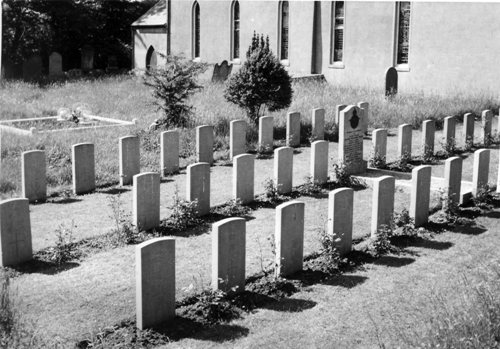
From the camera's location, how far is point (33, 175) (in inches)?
448

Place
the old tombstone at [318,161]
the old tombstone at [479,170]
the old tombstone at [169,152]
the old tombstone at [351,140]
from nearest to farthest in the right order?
the old tombstone at [479,170] → the old tombstone at [318,161] → the old tombstone at [351,140] → the old tombstone at [169,152]

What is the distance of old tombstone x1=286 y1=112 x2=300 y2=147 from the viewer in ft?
53.1

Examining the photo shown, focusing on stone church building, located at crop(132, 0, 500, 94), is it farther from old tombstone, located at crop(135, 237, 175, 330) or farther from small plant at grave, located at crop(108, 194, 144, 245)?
old tombstone, located at crop(135, 237, 175, 330)

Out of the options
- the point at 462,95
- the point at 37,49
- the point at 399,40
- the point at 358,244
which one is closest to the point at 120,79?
the point at 37,49

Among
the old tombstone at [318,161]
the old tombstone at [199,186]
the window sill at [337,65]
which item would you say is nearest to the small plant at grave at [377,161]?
the old tombstone at [318,161]

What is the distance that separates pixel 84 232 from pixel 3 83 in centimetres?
2355

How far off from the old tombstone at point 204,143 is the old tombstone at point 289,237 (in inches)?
261

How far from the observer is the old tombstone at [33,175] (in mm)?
11305

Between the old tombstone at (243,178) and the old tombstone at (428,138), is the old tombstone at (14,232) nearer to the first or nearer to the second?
the old tombstone at (243,178)

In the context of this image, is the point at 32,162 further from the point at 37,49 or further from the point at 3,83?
the point at 37,49

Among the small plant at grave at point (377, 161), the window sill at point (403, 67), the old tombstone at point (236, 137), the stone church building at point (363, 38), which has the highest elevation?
the stone church building at point (363, 38)

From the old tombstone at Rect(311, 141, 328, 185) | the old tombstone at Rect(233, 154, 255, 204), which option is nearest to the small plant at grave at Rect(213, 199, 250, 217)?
the old tombstone at Rect(233, 154, 255, 204)

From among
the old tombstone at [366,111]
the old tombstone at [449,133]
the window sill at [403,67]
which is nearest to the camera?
the old tombstone at [449,133]

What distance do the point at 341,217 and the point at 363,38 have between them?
22.1 meters
